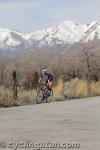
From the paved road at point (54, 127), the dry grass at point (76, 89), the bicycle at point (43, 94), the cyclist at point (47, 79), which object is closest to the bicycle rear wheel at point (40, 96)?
the bicycle at point (43, 94)

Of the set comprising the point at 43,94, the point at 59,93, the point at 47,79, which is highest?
the point at 47,79

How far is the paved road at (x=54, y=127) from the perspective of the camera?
1187cm

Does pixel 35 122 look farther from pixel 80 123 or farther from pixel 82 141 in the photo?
pixel 82 141

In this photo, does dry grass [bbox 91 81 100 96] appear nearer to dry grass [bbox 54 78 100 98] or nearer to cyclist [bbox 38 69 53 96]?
dry grass [bbox 54 78 100 98]

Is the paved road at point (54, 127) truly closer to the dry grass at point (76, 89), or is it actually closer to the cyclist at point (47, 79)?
the cyclist at point (47, 79)

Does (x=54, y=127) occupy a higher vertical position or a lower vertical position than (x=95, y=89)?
higher

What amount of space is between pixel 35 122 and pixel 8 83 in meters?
16.8

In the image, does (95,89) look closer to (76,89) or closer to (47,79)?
(76,89)

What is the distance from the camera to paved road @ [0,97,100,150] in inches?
467

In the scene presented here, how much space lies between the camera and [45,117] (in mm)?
17219

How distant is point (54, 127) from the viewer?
14352 mm

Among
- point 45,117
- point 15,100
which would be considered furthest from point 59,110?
point 15,100

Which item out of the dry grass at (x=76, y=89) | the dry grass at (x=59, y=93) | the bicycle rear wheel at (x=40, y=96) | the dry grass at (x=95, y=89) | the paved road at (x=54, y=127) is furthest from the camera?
the dry grass at (x=95, y=89)

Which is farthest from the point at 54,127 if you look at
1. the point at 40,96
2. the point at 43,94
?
the point at 40,96
